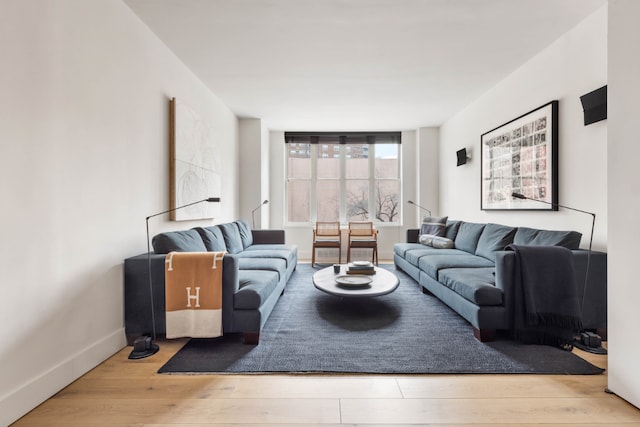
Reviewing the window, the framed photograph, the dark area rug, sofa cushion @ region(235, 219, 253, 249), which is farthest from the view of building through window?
the dark area rug

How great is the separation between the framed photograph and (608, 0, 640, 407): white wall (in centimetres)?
84

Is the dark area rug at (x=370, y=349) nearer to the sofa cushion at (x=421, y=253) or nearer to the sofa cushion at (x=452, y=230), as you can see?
the sofa cushion at (x=421, y=253)

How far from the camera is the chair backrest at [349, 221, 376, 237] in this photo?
5736mm

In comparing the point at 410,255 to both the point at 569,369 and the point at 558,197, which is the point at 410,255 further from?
the point at 569,369

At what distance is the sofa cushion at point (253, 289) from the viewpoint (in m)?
2.23

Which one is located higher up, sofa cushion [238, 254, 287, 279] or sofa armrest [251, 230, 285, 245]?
sofa armrest [251, 230, 285, 245]

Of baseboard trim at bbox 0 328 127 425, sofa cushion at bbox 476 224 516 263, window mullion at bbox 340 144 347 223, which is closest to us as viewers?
baseboard trim at bbox 0 328 127 425

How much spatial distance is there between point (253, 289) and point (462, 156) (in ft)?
13.0

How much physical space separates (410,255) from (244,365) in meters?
2.73

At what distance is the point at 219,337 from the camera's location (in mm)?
2387

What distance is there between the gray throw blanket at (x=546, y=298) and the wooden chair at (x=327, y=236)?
3.42m

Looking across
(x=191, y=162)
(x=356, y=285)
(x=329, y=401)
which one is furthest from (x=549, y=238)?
(x=191, y=162)

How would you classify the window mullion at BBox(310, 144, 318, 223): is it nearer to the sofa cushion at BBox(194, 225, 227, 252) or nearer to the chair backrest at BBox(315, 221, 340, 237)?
the chair backrest at BBox(315, 221, 340, 237)

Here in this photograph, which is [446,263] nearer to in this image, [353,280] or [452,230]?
[353,280]
